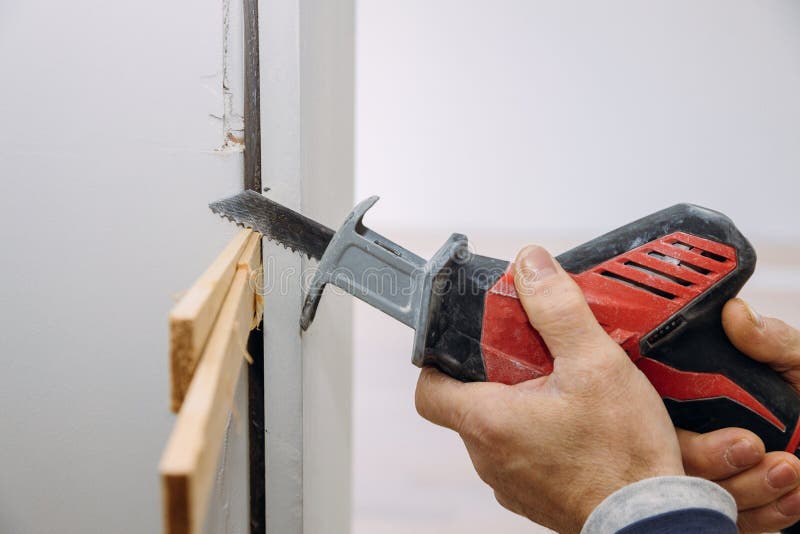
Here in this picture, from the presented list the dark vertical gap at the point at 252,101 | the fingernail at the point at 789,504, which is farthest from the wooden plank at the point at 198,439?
the fingernail at the point at 789,504

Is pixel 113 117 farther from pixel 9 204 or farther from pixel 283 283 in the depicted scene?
pixel 283 283

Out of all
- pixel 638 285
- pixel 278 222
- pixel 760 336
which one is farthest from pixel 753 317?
pixel 278 222

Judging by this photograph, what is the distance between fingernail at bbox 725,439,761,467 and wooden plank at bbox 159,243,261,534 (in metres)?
0.55

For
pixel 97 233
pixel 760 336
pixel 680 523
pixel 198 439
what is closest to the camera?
pixel 198 439

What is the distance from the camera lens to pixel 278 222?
57 centimetres

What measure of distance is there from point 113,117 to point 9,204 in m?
0.18

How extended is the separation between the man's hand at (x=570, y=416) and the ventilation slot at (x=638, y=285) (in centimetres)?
5

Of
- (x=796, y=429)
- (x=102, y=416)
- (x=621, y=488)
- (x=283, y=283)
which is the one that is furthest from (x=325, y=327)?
(x=796, y=429)

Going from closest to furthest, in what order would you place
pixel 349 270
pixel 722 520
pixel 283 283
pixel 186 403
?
pixel 186 403 → pixel 722 520 → pixel 349 270 → pixel 283 283

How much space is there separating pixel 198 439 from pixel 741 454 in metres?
0.59

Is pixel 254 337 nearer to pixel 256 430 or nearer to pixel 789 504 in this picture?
pixel 256 430

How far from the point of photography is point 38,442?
665 mm

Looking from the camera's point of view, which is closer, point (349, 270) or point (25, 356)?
point (349, 270)

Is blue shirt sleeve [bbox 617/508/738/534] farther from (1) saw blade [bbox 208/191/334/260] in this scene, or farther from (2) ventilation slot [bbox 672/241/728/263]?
(1) saw blade [bbox 208/191/334/260]
